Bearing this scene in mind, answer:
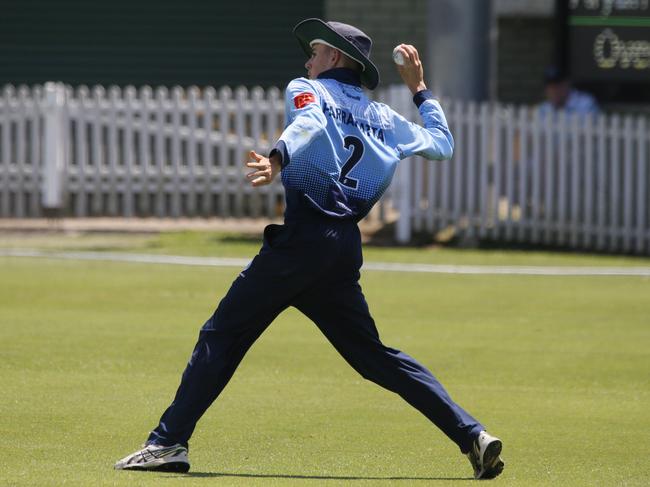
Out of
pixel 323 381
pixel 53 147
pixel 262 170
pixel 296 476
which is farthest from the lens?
pixel 53 147

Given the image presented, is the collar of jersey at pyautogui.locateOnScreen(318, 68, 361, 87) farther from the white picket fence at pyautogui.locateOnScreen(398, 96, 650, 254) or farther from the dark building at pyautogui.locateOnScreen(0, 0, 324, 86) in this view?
the dark building at pyautogui.locateOnScreen(0, 0, 324, 86)

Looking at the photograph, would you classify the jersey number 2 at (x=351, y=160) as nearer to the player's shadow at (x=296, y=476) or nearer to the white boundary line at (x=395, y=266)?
the player's shadow at (x=296, y=476)

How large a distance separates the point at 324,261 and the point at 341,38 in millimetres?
936

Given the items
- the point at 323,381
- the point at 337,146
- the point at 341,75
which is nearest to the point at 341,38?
the point at 341,75

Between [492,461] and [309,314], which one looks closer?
[492,461]

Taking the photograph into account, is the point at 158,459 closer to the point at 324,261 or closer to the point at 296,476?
the point at 296,476

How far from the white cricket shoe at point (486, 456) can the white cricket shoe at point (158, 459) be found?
1212 millimetres

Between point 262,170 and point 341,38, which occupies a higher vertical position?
point 341,38

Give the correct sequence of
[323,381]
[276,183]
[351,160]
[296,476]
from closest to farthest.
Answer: [351,160] → [296,476] → [323,381] → [276,183]

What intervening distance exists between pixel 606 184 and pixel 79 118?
244 inches

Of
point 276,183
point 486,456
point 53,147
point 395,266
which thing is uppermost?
point 53,147

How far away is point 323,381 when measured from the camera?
8.24 m

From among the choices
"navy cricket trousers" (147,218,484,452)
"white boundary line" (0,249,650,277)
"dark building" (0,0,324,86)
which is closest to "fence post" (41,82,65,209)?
"white boundary line" (0,249,650,277)

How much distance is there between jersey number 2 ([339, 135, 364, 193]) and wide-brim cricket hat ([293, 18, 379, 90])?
1.13 ft
